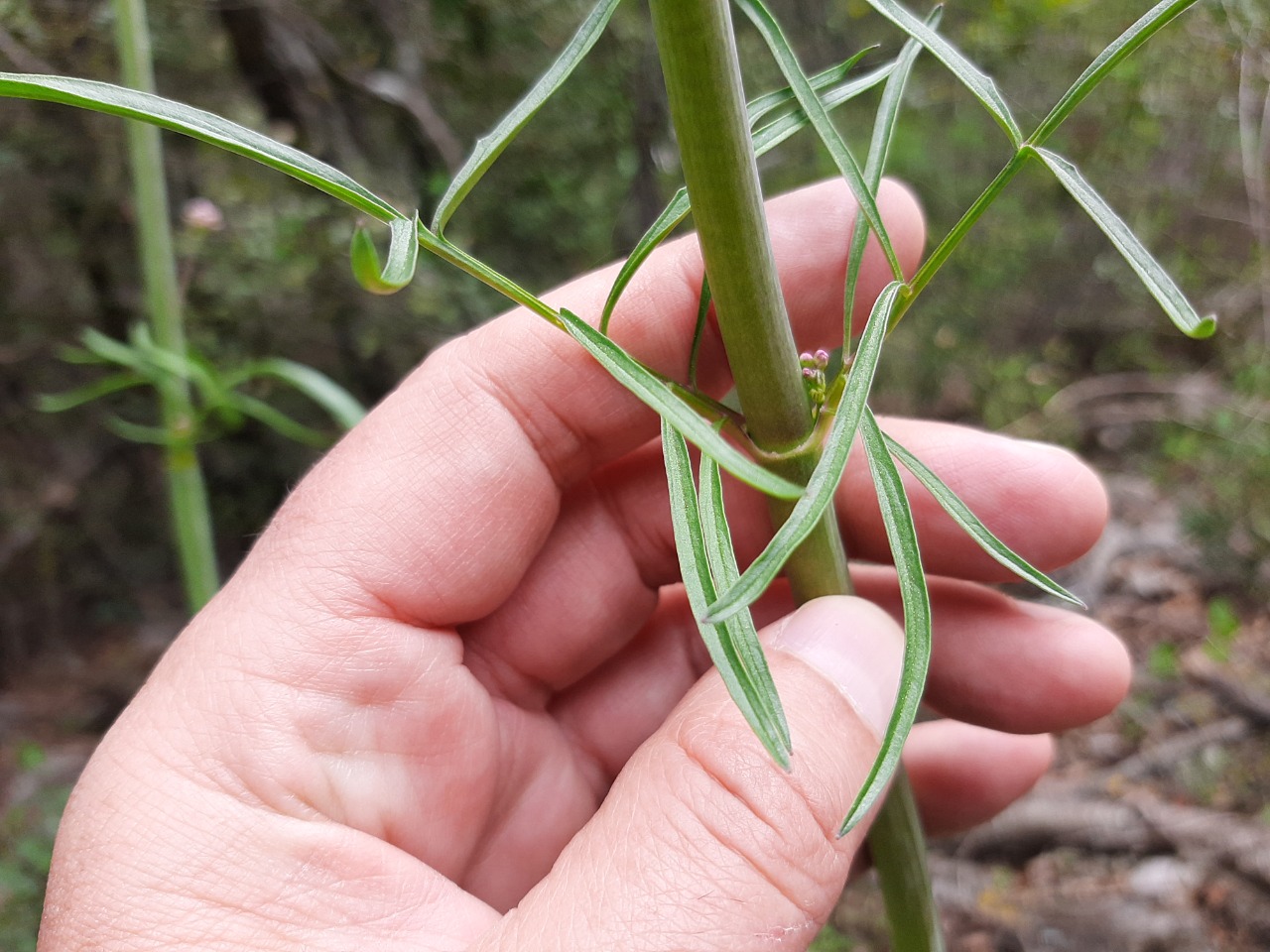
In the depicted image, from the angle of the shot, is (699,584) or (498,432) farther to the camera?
(498,432)

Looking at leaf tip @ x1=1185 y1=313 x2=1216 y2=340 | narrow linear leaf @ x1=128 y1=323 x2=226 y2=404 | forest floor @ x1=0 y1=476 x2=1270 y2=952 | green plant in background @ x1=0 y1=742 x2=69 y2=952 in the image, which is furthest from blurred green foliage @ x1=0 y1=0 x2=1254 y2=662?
leaf tip @ x1=1185 y1=313 x2=1216 y2=340

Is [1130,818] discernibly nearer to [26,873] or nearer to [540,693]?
[540,693]

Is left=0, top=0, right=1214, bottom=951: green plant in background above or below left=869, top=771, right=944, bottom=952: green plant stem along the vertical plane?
above

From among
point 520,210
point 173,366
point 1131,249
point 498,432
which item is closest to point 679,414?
point 1131,249

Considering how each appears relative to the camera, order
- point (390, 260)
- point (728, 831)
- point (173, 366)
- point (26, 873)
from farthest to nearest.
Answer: point (26, 873), point (173, 366), point (728, 831), point (390, 260)

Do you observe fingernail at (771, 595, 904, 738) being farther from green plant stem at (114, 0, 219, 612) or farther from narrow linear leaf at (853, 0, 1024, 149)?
green plant stem at (114, 0, 219, 612)

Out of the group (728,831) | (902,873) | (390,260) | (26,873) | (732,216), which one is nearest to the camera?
(390,260)

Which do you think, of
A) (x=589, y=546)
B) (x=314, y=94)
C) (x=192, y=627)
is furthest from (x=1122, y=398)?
(x=192, y=627)
